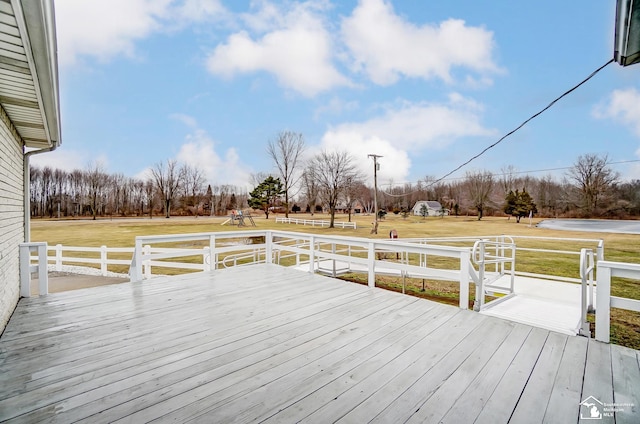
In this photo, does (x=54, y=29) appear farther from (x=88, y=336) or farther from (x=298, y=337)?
(x=298, y=337)

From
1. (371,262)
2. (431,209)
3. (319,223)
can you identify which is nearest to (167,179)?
(319,223)

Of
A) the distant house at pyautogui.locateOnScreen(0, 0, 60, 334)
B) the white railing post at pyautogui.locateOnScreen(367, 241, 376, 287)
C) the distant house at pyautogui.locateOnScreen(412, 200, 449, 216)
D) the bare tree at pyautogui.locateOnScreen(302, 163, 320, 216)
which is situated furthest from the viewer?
the distant house at pyautogui.locateOnScreen(412, 200, 449, 216)

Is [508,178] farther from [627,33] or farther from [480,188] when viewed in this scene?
[627,33]

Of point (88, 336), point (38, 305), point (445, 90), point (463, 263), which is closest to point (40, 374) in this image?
point (88, 336)

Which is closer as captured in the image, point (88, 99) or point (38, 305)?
point (38, 305)

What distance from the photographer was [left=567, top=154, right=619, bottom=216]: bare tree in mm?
18484

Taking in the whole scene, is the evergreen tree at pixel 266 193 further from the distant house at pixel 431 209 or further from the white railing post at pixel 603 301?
the white railing post at pixel 603 301

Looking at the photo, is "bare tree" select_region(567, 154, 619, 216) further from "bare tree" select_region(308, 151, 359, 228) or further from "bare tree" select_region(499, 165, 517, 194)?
"bare tree" select_region(308, 151, 359, 228)

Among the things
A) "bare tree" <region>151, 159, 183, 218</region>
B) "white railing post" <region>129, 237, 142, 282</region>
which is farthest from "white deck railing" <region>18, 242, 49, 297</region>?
"bare tree" <region>151, 159, 183, 218</region>

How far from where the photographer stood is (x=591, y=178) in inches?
787

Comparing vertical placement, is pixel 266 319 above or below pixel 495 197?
below

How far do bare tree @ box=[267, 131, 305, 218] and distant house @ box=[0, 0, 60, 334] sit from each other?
86.5 ft

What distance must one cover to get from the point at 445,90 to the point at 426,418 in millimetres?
18485

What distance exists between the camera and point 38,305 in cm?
350
